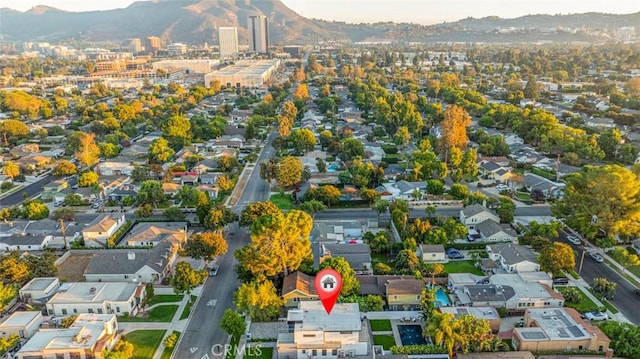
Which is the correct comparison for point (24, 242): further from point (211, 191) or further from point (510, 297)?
point (510, 297)

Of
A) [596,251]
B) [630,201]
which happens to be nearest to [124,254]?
[596,251]

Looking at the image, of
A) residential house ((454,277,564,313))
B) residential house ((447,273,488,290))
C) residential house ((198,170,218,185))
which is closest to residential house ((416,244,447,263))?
residential house ((447,273,488,290))

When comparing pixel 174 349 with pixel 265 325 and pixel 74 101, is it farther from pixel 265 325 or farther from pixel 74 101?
pixel 74 101

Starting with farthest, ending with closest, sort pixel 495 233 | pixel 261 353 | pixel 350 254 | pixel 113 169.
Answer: pixel 113 169 < pixel 495 233 < pixel 350 254 < pixel 261 353

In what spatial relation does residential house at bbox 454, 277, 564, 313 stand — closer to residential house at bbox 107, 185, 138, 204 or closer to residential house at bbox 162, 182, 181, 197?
residential house at bbox 162, 182, 181, 197

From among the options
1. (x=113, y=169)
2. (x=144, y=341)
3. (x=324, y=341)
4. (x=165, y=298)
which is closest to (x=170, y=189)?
(x=113, y=169)

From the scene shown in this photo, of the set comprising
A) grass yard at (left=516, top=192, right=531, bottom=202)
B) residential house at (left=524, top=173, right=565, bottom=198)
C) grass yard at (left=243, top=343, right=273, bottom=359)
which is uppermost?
residential house at (left=524, top=173, right=565, bottom=198)

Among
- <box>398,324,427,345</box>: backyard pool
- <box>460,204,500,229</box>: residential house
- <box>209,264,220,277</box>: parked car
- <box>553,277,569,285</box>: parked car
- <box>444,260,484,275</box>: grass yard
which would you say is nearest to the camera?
<box>398,324,427,345</box>: backyard pool
